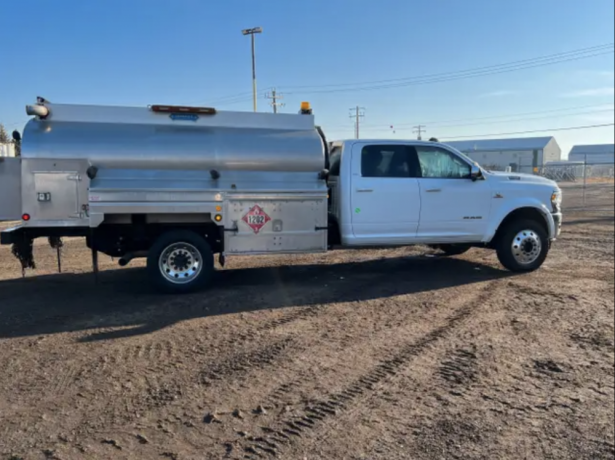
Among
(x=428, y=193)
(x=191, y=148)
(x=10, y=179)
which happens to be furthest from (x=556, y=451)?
(x=10, y=179)

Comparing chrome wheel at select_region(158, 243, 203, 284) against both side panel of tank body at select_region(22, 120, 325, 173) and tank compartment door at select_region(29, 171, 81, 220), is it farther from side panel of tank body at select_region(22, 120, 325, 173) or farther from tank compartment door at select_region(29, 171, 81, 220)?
tank compartment door at select_region(29, 171, 81, 220)

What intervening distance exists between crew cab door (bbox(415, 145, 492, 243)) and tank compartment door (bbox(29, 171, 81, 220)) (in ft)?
17.0

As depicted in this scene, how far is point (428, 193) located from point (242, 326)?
3978 mm

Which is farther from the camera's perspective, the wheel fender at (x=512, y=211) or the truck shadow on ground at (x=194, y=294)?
the wheel fender at (x=512, y=211)

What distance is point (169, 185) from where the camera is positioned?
7.01m

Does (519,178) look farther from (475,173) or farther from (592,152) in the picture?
(592,152)

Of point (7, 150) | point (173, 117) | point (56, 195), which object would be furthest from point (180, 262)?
point (7, 150)

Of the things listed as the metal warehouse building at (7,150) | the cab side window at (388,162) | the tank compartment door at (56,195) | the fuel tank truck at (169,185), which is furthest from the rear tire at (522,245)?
the metal warehouse building at (7,150)

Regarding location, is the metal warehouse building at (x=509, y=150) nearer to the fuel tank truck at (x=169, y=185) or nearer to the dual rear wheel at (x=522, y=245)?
the dual rear wheel at (x=522, y=245)

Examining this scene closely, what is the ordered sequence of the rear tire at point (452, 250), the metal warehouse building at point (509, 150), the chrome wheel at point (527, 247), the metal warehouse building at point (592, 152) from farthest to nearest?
the metal warehouse building at point (592, 152), the metal warehouse building at point (509, 150), the rear tire at point (452, 250), the chrome wheel at point (527, 247)

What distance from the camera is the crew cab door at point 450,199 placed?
8.18 m

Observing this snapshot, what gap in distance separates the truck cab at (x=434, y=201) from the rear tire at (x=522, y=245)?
0.02 metres

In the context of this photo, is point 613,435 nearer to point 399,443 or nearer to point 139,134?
point 399,443

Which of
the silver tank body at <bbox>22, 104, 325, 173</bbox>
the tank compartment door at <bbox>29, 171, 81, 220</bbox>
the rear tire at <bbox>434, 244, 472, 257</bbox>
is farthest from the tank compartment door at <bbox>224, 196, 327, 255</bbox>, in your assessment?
the rear tire at <bbox>434, 244, 472, 257</bbox>
